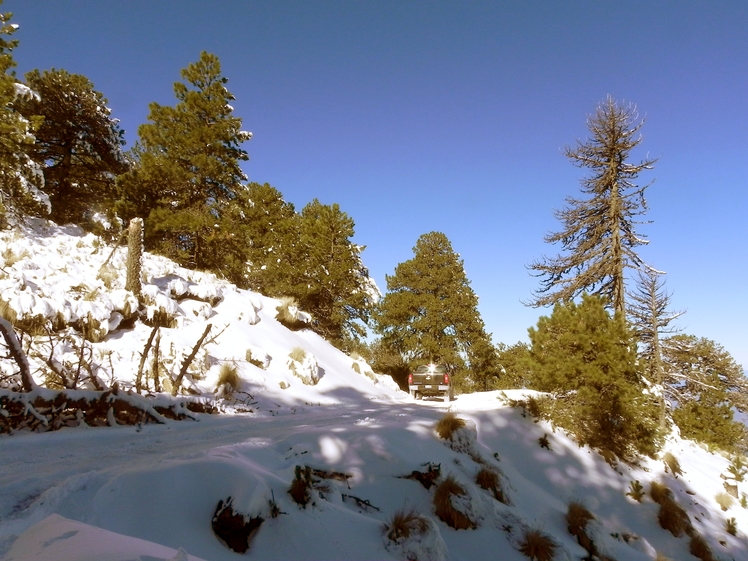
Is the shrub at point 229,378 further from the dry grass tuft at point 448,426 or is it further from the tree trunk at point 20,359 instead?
the dry grass tuft at point 448,426

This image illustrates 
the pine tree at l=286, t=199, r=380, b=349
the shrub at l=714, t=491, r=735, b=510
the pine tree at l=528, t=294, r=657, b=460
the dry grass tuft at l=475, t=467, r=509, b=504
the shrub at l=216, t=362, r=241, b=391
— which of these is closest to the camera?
the dry grass tuft at l=475, t=467, r=509, b=504

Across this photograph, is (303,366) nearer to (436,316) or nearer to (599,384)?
(599,384)

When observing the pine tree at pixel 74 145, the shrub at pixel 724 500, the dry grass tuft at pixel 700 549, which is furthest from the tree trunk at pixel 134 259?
the shrub at pixel 724 500

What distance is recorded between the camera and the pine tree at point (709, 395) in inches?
747

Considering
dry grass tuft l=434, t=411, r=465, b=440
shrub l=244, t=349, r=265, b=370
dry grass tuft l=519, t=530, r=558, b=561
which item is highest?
shrub l=244, t=349, r=265, b=370

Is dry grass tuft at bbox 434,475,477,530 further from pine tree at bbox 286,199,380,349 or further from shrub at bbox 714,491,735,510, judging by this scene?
pine tree at bbox 286,199,380,349

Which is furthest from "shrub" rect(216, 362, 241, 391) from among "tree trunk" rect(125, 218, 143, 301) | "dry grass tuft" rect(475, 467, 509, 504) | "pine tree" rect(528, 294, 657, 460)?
"pine tree" rect(528, 294, 657, 460)

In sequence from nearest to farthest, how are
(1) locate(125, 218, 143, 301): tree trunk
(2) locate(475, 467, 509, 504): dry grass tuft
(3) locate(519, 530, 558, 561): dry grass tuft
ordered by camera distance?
1. (3) locate(519, 530, 558, 561): dry grass tuft
2. (2) locate(475, 467, 509, 504): dry grass tuft
3. (1) locate(125, 218, 143, 301): tree trunk

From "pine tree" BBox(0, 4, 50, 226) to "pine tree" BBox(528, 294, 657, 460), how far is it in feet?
57.4

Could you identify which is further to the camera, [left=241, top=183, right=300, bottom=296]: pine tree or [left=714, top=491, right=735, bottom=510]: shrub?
[left=241, top=183, right=300, bottom=296]: pine tree

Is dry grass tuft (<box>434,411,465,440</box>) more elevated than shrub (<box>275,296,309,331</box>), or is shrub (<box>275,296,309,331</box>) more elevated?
shrub (<box>275,296,309,331</box>)

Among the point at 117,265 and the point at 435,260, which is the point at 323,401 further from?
the point at 435,260

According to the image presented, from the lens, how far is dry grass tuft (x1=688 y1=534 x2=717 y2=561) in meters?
6.85

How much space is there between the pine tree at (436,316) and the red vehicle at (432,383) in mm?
9431
